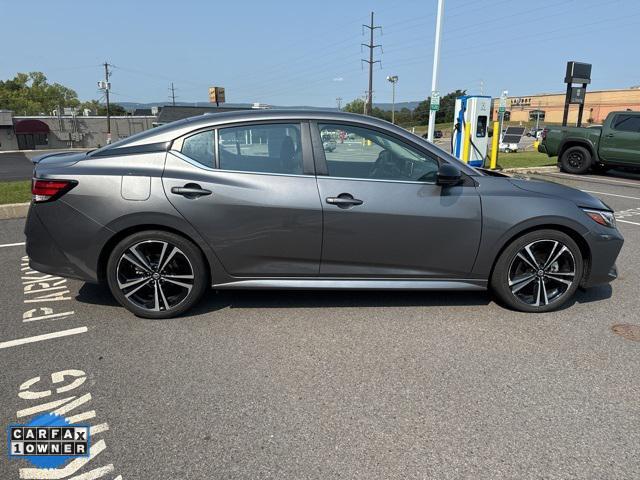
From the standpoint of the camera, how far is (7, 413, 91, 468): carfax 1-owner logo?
2.20 metres

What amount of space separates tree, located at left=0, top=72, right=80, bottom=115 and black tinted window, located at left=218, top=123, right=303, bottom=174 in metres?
116

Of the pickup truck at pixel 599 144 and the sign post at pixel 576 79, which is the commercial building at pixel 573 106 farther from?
the pickup truck at pixel 599 144

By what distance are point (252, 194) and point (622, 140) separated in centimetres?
1273

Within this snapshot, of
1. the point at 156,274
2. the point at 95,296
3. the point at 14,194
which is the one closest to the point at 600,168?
the point at 156,274

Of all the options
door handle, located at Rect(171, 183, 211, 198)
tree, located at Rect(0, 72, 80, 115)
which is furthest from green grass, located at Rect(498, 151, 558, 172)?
tree, located at Rect(0, 72, 80, 115)

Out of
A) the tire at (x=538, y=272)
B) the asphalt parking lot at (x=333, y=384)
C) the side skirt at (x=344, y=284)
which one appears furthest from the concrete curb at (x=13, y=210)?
the tire at (x=538, y=272)

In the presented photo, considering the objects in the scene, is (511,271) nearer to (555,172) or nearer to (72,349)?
(72,349)

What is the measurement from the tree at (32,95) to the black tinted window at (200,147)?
11602cm

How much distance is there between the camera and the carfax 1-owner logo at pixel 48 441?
2.20 metres

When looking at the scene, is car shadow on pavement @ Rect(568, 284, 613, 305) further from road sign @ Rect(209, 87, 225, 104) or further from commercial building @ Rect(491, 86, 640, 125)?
commercial building @ Rect(491, 86, 640, 125)

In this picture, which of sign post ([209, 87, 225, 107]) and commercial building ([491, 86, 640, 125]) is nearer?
sign post ([209, 87, 225, 107])

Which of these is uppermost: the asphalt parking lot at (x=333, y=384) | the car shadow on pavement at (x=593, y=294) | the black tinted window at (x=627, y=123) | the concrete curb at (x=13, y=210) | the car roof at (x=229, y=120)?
the black tinted window at (x=627, y=123)

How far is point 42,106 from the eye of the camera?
10781 centimetres

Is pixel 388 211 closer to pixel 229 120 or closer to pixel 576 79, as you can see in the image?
pixel 229 120
